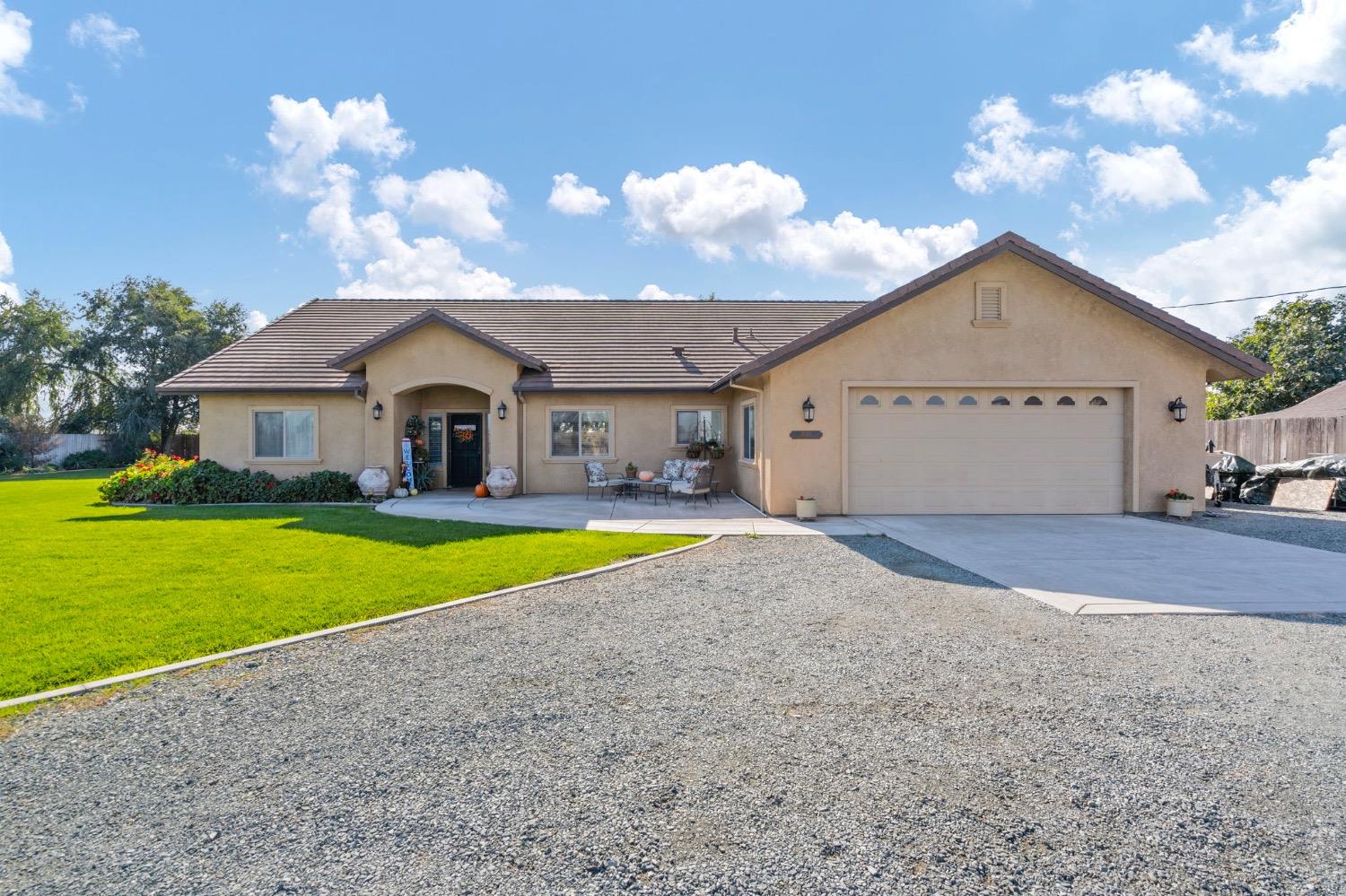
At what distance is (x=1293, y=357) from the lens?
2836cm

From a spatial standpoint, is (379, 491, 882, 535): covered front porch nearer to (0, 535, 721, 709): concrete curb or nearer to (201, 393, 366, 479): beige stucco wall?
(201, 393, 366, 479): beige stucco wall

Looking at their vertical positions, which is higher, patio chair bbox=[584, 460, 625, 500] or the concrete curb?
patio chair bbox=[584, 460, 625, 500]

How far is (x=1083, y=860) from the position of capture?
8.21ft

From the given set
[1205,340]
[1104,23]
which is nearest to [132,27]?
[1104,23]

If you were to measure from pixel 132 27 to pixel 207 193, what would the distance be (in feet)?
28.0

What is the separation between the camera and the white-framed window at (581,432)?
16578 millimetres

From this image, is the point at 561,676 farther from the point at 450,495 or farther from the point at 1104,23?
→ the point at 1104,23

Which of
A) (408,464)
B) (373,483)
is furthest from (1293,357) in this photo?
(373,483)

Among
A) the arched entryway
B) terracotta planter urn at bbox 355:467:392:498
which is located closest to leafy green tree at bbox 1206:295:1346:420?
the arched entryway

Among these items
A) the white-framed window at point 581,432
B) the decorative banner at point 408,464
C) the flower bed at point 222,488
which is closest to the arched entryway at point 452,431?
the decorative banner at point 408,464

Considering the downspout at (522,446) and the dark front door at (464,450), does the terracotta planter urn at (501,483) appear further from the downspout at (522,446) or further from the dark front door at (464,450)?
the dark front door at (464,450)

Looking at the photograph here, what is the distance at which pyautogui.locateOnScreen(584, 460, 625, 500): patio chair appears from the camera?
50.0ft

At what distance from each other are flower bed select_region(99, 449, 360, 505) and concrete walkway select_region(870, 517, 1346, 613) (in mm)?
12789

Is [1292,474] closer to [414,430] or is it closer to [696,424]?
[696,424]
